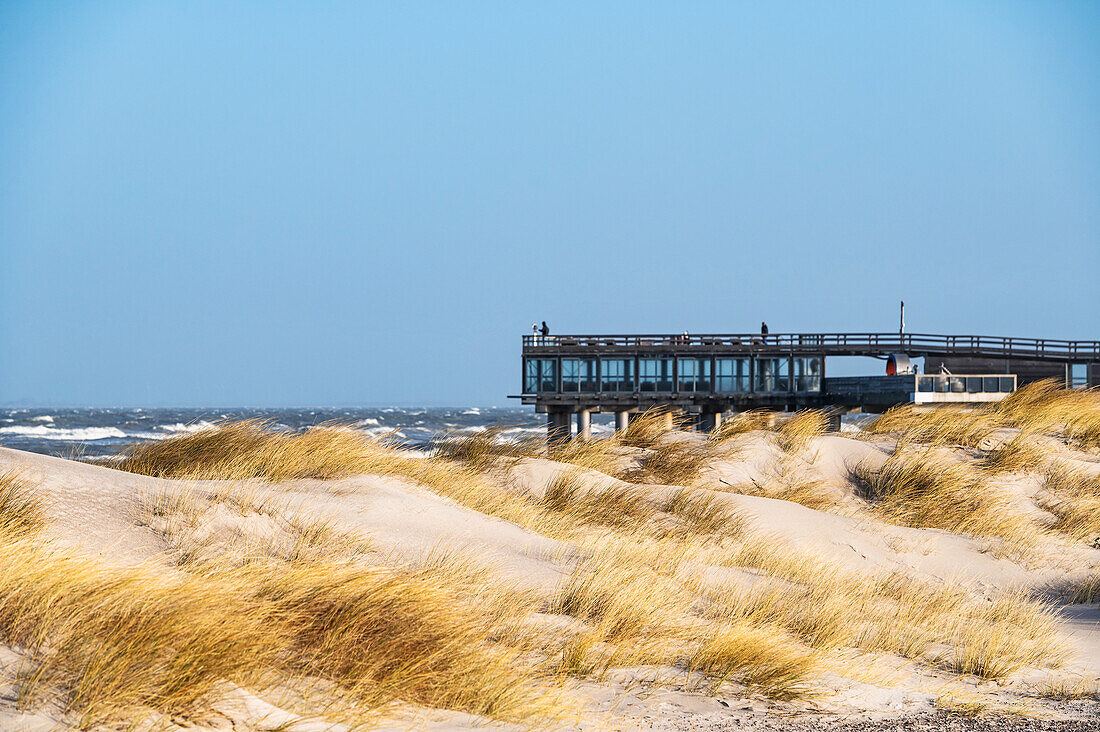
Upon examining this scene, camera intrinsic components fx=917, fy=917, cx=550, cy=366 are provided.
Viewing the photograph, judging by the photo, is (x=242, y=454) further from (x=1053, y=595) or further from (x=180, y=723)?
(x=1053, y=595)

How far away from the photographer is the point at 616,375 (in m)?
41.3

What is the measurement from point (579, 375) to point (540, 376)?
5.76ft

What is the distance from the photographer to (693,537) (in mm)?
9594

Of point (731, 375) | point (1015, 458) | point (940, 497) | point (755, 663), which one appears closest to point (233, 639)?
point (755, 663)

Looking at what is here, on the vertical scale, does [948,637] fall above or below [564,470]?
below

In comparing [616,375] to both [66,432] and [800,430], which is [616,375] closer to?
[800,430]

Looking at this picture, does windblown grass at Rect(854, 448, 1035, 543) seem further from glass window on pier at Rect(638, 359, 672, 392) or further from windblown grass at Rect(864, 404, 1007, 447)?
glass window on pier at Rect(638, 359, 672, 392)

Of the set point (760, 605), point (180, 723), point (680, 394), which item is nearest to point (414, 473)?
point (760, 605)

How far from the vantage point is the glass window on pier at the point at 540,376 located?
41219mm

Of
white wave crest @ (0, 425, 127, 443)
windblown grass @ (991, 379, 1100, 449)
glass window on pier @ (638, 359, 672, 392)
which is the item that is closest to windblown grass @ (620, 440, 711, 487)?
windblown grass @ (991, 379, 1100, 449)

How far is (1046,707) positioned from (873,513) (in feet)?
23.7

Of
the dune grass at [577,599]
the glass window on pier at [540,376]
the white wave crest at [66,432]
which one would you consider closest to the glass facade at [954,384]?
the glass window on pier at [540,376]

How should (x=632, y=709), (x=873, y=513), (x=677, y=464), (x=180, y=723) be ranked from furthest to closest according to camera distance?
(x=677, y=464) → (x=873, y=513) → (x=632, y=709) → (x=180, y=723)

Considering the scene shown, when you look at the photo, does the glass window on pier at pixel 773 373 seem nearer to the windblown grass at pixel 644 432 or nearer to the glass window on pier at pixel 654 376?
the glass window on pier at pixel 654 376
